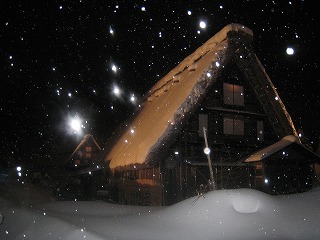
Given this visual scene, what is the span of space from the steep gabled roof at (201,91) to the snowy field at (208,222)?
2.73 m

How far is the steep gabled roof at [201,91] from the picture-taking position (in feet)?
27.3

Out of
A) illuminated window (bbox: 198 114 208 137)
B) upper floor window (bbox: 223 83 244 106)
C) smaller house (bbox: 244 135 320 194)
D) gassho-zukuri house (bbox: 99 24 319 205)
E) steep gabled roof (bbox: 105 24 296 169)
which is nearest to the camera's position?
steep gabled roof (bbox: 105 24 296 169)

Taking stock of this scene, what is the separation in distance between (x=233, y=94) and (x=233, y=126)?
134cm

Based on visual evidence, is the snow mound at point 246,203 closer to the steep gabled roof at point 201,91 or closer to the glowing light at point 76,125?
the steep gabled roof at point 201,91

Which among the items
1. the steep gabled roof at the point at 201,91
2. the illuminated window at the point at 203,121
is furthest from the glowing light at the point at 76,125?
the illuminated window at the point at 203,121

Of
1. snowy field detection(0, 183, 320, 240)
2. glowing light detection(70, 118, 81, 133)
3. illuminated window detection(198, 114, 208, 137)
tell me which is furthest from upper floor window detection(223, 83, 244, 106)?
glowing light detection(70, 118, 81, 133)

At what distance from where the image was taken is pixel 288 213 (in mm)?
5062

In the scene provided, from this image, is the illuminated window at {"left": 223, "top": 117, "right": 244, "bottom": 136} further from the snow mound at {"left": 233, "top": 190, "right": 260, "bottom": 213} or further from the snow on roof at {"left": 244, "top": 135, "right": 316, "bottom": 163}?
the snow mound at {"left": 233, "top": 190, "right": 260, "bottom": 213}

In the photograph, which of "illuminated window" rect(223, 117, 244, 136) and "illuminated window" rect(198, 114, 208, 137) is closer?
"illuminated window" rect(198, 114, 208, 137)

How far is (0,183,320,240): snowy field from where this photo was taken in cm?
444

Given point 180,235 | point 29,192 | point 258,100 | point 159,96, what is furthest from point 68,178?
point 180,235

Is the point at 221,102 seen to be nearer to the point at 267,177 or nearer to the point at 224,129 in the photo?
the point at 224,129

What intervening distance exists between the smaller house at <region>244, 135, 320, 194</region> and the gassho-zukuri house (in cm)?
3

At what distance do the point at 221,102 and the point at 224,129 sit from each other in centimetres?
111
